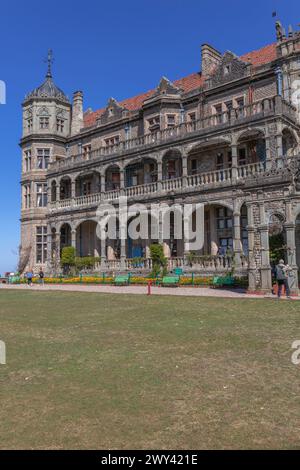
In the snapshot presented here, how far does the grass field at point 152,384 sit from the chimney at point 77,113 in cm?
3119

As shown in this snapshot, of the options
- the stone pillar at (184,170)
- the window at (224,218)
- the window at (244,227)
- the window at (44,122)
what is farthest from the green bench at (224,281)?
the window at (44,122)

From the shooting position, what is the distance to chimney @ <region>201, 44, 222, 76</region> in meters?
29.0

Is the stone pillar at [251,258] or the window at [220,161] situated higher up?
the window at [220,161]

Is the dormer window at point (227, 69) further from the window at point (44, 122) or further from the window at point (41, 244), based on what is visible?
the window at point (41, 244)

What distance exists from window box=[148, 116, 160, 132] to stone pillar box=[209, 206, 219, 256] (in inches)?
315

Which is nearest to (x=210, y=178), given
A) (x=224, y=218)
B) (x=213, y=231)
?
(x=224, y=218)

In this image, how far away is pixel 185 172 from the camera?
84.5ft

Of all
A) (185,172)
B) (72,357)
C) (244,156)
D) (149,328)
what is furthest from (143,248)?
(72,357)

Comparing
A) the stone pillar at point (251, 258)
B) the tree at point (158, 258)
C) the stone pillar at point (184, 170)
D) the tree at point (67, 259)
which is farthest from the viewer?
the tree at point (67, 259)

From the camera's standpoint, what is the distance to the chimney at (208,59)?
95.0 ft
